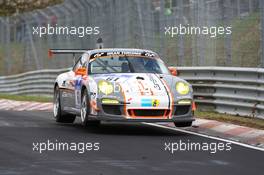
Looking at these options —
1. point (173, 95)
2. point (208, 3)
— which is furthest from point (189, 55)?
point (173, 95)

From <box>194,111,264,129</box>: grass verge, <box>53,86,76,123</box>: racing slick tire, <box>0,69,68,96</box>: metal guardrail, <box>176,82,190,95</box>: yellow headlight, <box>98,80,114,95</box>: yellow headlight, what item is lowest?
<box>0,69,68,96</box>: metal guardrail

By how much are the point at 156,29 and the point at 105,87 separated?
7.41 meters

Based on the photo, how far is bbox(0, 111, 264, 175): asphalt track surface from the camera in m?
9.02

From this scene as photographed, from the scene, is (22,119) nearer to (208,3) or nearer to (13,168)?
(208,3)

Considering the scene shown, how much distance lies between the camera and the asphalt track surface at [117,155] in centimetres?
902

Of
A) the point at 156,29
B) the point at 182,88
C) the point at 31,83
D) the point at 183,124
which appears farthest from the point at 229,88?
the point at 31,83

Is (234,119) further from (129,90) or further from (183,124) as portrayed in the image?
(129,90)

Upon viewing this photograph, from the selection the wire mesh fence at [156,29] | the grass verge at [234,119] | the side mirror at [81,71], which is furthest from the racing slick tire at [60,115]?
the wire mesh fence at [156,29]

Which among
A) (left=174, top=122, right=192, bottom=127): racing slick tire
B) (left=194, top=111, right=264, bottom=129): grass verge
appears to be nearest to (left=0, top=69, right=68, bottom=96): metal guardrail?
(left=194, top=111, right=264, bottom=129): grass verge

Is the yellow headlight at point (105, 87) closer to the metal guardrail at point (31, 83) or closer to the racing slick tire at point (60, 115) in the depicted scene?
the racing slick tire at point (60, 115)

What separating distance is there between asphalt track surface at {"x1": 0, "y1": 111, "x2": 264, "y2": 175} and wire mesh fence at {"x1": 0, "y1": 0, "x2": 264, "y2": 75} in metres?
3.32

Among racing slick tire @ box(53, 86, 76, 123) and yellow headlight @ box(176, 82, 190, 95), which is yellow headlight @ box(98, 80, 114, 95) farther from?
racing slick tire @ box(53, 86, 76, 123)

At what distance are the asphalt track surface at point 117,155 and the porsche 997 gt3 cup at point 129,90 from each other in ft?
0.98

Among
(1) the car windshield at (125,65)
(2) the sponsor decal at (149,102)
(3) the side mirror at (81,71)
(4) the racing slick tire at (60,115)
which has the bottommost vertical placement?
(4) the racing slick tire at (60,115)
